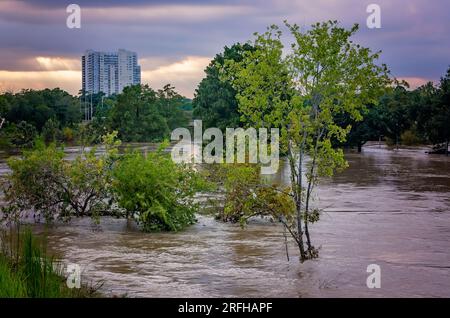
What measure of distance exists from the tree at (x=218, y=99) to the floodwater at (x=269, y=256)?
27242mm

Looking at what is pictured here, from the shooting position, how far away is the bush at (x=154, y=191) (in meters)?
16.1

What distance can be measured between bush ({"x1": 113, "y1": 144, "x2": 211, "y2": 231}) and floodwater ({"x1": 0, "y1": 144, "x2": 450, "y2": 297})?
435 mm

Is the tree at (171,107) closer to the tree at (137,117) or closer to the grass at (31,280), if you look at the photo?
the tree at (137,117)

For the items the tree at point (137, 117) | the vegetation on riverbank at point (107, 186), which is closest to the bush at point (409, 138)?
the tree at point (137, 117)

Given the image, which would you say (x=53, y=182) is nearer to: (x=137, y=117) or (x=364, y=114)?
(x=364, y=114)

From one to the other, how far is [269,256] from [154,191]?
434 cm

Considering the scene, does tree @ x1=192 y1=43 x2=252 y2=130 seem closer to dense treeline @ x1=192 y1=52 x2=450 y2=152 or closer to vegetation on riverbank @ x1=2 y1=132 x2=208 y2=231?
dense treeline @ x1=192 y1=52 x2=450 y2=152

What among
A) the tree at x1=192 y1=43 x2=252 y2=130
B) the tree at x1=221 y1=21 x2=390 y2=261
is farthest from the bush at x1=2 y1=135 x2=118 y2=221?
the tree at x1=192 y1=43 x2=252 y2=130

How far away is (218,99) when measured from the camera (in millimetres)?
48344

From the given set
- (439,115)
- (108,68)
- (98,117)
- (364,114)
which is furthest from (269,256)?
(98,117)

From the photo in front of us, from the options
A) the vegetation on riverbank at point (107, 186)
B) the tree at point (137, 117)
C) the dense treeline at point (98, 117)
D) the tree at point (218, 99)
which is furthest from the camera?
the tree at point (137, 117)

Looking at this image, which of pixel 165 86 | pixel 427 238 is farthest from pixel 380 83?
pixel 165 86

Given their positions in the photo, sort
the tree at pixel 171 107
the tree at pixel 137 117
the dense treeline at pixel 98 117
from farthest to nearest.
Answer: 1. the tree at pixel 171 107
2. the tree at pixel 137 117
3. the dense treeline at pixel 98 117

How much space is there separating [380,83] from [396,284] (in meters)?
3.44
